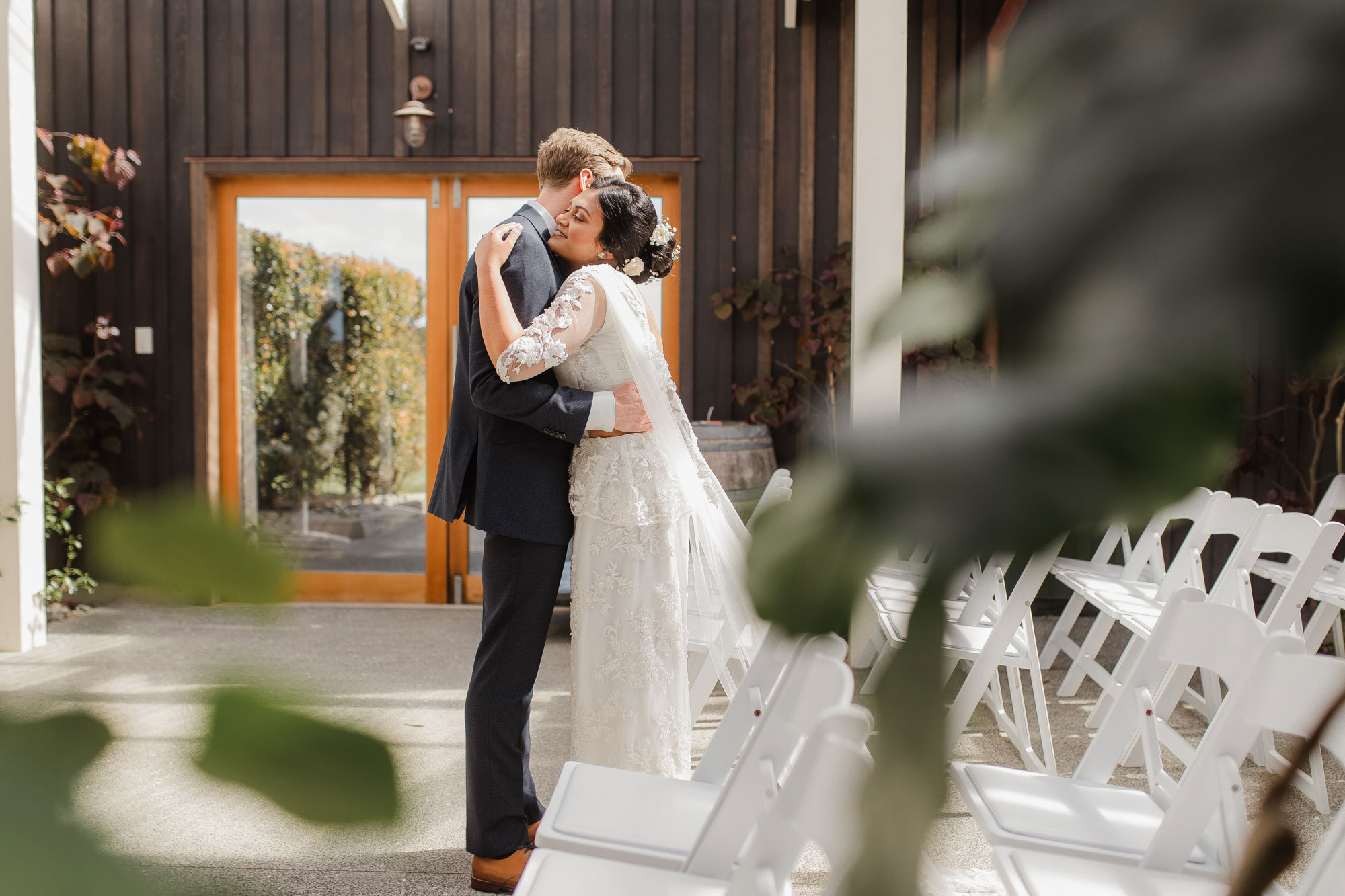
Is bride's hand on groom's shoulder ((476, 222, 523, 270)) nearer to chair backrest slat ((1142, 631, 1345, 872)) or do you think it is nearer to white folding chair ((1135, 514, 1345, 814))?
chair backrest slat ((1142, 631, 1345, 872))

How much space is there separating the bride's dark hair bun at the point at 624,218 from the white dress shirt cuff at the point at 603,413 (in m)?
0.38

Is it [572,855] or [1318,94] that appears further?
[572,855]

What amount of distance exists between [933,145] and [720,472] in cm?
364

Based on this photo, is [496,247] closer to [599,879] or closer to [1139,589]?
[599,879]

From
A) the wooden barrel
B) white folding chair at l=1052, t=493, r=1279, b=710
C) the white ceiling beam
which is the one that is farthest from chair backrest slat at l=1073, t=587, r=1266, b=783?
the white ceiling beam

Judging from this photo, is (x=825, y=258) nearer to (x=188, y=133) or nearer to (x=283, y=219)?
(x=283, y=219)

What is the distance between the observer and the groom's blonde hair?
6.81 ft

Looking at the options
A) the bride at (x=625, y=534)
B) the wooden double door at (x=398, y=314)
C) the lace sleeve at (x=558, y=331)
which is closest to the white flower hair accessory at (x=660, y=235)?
the bride at (x=625, y=534)

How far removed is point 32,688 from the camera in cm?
21

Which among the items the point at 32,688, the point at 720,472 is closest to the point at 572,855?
the point at 32,688

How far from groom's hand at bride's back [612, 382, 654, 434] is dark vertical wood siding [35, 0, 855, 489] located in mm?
2613

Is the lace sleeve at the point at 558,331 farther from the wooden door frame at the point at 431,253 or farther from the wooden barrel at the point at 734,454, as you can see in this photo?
the wooden door frame at the point at 431,253

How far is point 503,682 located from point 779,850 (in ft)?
3.20

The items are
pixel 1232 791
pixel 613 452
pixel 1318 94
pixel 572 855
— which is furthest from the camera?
pixel 613 452
